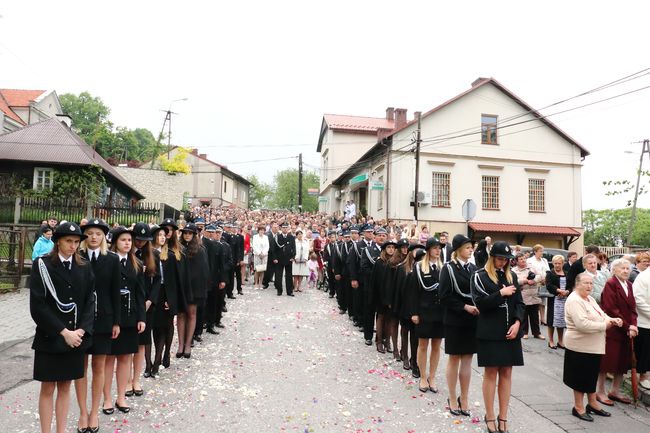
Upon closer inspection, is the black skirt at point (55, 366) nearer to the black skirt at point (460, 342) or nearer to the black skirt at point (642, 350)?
the black skirt at point (460, 342)

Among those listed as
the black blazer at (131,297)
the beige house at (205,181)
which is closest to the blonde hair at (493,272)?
the black blazer at (131,297)

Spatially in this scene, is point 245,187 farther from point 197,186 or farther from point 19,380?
point 19,380

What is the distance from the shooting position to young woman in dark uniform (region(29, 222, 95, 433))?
440 centimetres

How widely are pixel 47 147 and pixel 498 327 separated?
26.5 m

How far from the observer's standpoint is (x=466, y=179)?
30.7 metres

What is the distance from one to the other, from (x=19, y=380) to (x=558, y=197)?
3186cm

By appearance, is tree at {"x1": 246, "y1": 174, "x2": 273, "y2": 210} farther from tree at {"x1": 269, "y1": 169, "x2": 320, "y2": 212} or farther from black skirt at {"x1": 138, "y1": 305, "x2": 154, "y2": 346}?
black skirt at {"x1": 138, "y1": 305, "x2": 154, "y2": 346}

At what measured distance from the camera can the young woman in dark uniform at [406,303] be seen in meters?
7.84

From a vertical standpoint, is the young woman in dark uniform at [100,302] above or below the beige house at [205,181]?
below

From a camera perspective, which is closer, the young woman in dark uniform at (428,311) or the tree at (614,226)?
the young woman in dark uniform at (428,311)

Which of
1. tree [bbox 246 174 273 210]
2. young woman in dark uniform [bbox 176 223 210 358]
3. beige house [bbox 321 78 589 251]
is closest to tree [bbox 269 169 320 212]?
tree [bbox 246 174 273 210]

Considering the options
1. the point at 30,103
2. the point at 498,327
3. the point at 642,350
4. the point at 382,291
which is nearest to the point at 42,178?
the point at 382,291

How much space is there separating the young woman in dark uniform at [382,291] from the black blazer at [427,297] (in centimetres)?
140

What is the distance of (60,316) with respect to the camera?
4.50 meters
